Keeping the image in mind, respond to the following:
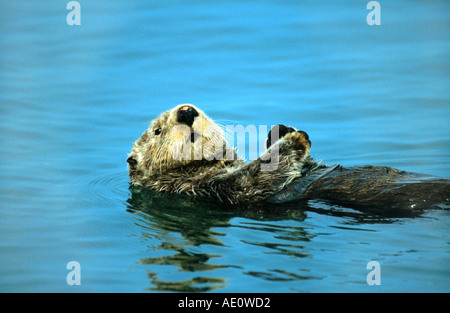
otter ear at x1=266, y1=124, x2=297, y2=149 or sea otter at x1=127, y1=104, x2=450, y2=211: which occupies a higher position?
otter ear at x1=266, y1=124, x2=297, y2=149

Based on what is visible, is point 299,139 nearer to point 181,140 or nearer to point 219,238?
point 181,140

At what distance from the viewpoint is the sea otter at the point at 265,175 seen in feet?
16.0

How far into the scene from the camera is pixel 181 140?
5.57 metres

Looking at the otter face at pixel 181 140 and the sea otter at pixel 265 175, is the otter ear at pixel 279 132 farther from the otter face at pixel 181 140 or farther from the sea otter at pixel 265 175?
the otter face at pixel 181 140

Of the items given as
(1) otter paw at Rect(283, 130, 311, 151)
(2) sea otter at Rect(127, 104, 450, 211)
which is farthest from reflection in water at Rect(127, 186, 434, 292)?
(1) otter paw at Rect(283, 130, 311, 151)

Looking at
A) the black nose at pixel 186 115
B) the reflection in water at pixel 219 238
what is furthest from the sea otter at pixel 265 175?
the reflection in water at pixel 219 238

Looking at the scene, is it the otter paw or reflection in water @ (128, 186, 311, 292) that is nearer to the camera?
reflection in water @ (128, 186, 311, 292)

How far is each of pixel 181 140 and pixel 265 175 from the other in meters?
0.89

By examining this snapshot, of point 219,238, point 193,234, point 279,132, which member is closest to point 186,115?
point 279,132

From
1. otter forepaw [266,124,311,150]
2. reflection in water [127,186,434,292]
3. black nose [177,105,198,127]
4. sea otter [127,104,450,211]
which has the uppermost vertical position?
black nose [177,105,198,127]

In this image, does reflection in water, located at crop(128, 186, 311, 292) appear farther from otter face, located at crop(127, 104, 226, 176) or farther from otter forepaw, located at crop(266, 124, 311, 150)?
otter forepaw, located at crop(266, 124, 311, 150)

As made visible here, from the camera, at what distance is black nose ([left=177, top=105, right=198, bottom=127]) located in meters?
5.47

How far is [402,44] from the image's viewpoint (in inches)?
399
